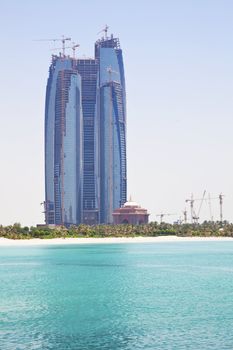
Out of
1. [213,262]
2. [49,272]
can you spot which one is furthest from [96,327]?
[213,262]

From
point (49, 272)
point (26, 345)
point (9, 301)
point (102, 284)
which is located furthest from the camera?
point (49, 272)

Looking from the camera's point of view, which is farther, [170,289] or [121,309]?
[170,289]

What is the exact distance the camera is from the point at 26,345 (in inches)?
2063

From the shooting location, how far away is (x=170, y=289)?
9300cm

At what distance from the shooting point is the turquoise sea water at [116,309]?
178 ft

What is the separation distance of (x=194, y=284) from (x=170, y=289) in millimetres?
9034

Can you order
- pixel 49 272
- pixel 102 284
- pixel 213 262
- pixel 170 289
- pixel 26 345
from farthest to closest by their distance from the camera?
1. pixel 213 262
2. pixel 49 272
3. pixel 102 284
4. pixel 170 289
5. pixel 26 345

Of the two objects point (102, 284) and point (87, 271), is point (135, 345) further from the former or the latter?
point (87, 271)

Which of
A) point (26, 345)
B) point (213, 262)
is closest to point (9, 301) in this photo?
point (26, 345)

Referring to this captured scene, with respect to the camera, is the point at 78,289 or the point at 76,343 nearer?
the point at 76,343

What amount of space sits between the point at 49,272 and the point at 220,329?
70.0 m

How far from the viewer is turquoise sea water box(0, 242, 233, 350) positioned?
54219mm

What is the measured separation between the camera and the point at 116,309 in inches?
2847

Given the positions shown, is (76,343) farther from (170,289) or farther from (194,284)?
(194,284)
